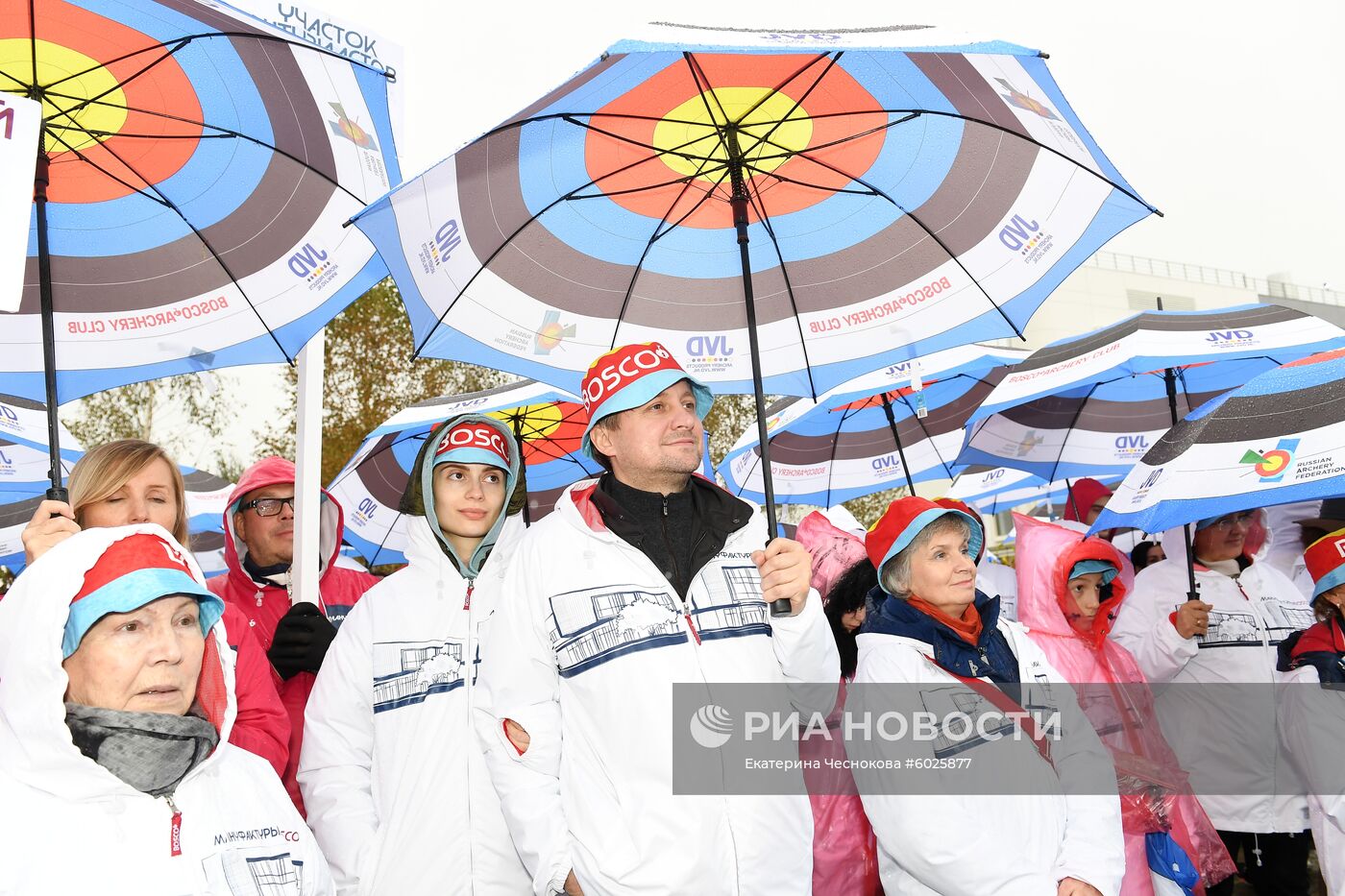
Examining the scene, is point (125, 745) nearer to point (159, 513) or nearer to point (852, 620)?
point (159, 513)

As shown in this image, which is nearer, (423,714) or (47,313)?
(423,714)

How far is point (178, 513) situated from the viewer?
160 inches

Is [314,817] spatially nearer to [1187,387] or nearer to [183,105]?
[183,105]

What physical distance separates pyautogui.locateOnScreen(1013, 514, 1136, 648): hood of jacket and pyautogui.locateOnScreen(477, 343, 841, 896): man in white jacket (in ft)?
7.45

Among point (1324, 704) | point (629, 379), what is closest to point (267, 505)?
point (629, 379)

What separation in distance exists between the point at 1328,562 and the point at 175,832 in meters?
4.46

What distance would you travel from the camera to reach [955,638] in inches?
147

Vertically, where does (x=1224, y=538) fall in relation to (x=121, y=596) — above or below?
below

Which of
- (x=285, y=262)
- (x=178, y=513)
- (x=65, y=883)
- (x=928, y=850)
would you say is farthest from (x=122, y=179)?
(x=928, y=850)

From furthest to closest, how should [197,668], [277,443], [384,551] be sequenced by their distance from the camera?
[277,443] < [384,551] < [197,668]

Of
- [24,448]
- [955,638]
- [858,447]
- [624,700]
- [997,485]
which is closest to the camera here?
[624,700]

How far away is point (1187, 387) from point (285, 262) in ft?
23.8

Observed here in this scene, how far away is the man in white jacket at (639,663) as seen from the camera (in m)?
3.02

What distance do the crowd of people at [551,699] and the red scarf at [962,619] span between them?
0.02m
